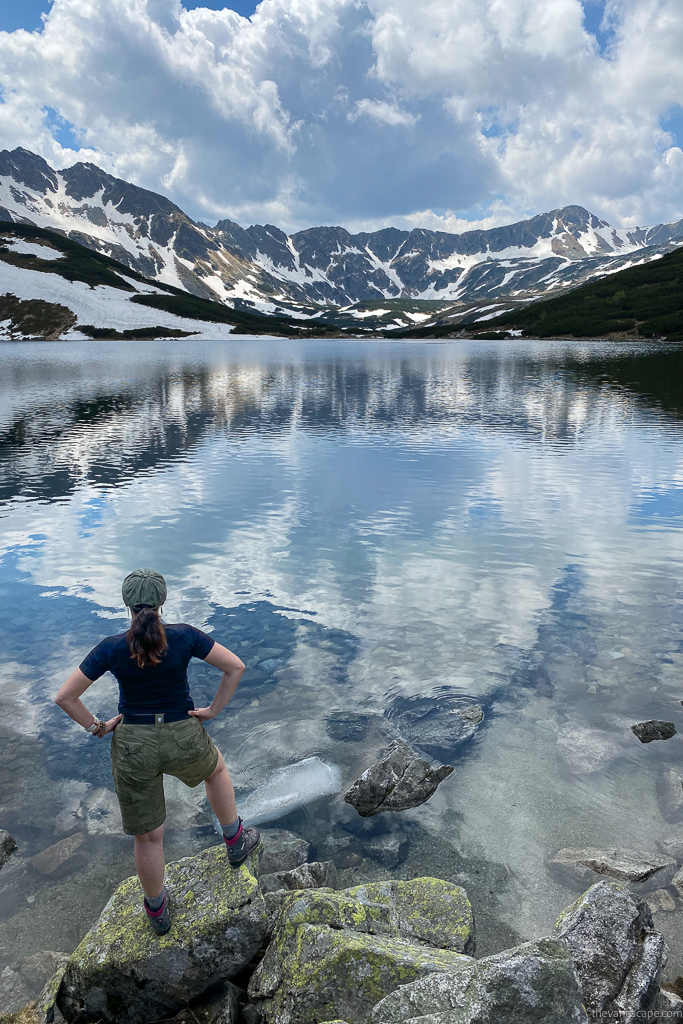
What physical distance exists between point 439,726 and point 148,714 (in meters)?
5.71

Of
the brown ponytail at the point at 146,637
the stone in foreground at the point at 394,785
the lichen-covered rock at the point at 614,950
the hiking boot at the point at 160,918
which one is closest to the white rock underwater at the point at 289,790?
the stone in foreground at the point at 394,785

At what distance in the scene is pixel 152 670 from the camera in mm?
5570

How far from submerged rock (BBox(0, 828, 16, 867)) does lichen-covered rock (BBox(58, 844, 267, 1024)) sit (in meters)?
2.36

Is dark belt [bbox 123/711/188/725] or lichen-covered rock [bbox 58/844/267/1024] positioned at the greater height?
dark belt [bbox 123/711/188/725]

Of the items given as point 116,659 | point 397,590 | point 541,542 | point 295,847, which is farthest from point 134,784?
point 541,542

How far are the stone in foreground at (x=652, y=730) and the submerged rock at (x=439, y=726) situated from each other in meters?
2.47

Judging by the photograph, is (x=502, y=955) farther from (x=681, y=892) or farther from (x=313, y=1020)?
(x=681, y=892)

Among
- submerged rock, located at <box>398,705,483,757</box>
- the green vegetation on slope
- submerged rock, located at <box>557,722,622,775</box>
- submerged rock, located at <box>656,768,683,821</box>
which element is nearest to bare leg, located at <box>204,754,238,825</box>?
submerged rock, located at <box>398,705,483,757</box>

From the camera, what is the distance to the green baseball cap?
546 cm

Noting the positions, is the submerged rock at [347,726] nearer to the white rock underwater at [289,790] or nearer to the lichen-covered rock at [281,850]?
the white rock underwater at [289,790]

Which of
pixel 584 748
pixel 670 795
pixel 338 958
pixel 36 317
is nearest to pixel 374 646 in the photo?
pixel 584 748

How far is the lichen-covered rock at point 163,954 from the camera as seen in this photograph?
16.9ft

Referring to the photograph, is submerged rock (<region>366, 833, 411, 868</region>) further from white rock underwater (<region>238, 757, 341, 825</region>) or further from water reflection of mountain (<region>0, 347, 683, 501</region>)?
water reflection of mountain (<region>0, 347, 683, 501</region>)

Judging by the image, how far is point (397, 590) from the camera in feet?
48.4
